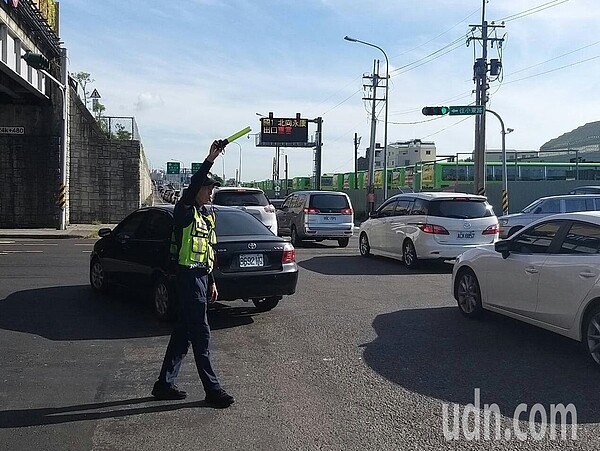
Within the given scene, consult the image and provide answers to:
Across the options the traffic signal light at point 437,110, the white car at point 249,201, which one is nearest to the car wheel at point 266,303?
the white car at point 249,201

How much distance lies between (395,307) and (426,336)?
6.32 feet

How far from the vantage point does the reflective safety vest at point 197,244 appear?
555cm

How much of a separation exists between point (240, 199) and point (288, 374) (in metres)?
11.4

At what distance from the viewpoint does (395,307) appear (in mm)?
10078

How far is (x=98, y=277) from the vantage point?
11.0 m

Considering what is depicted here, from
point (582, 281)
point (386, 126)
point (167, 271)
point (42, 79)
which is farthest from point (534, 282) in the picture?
point (386, 126)

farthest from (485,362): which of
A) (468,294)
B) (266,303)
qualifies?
(266,303)

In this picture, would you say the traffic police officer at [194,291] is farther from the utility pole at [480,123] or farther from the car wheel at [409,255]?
the utility pole at [480,123]

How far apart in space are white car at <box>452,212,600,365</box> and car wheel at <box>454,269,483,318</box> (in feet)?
0.04

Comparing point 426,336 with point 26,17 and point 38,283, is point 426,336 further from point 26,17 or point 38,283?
point 26,17

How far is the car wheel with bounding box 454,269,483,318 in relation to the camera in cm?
897

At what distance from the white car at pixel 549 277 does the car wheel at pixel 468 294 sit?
1 cm

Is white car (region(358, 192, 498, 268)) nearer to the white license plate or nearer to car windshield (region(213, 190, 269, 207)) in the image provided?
car windshield (region(213, 190, 269, 207))

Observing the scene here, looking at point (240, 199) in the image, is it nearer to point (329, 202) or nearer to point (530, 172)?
point (329, 202)
